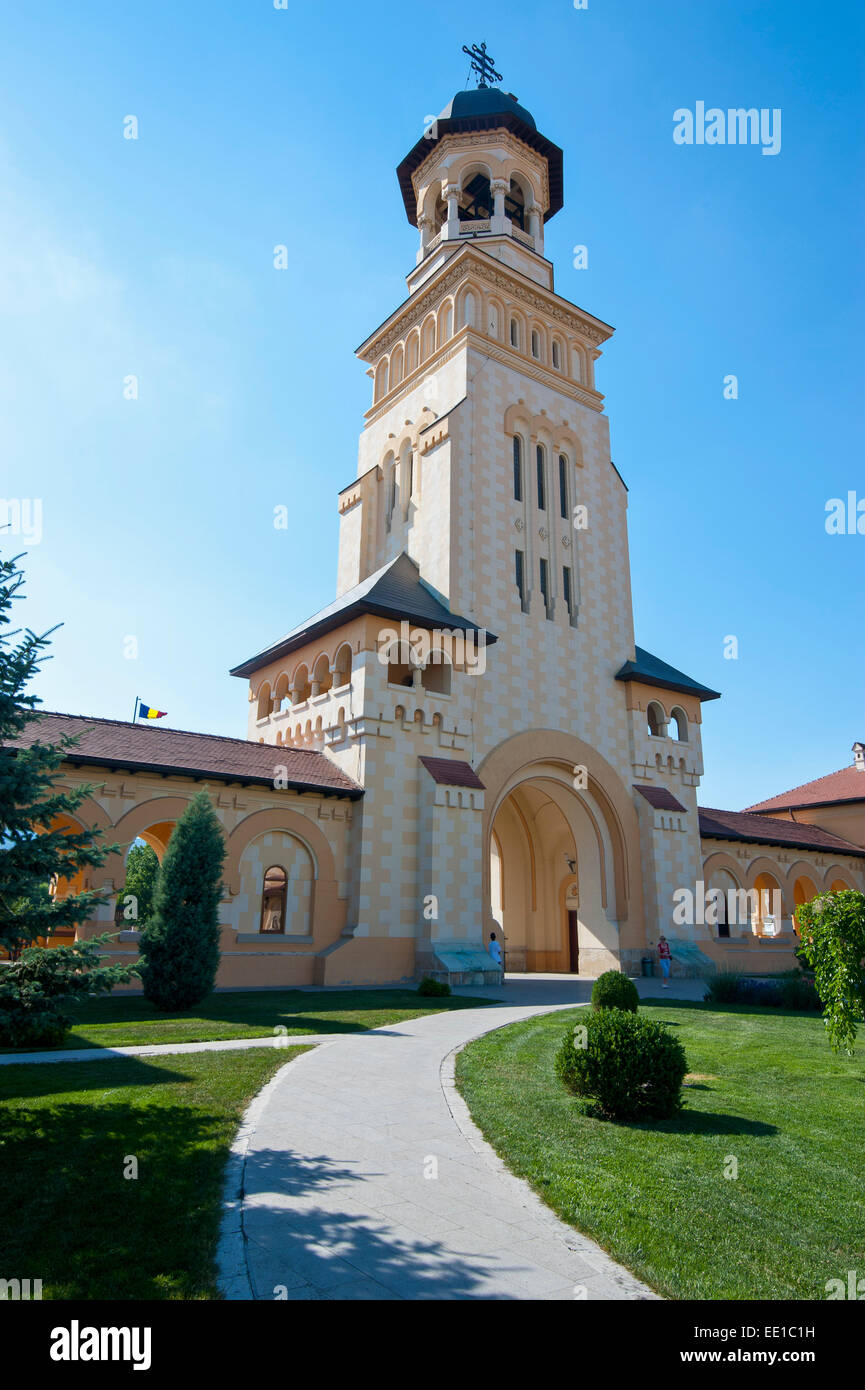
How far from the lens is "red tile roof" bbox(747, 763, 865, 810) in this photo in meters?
41.6

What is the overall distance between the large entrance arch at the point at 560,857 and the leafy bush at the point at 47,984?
16627mm

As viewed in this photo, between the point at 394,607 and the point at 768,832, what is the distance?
2232 centimetres

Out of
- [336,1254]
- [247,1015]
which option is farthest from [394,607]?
[336,1254]

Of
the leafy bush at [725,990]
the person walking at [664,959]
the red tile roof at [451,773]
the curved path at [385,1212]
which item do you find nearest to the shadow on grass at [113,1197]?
the curved path at [385,1212]

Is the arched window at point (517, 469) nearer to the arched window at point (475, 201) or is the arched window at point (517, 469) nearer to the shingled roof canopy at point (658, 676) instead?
the shingled roof canopy at point (658, 676)

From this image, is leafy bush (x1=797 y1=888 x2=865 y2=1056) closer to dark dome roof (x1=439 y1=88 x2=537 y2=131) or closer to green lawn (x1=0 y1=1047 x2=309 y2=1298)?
green lawn (x1=0 y1=1047 x2=309 y2=1298)

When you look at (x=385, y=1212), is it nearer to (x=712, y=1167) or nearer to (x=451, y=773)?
(x=712, y=1167)

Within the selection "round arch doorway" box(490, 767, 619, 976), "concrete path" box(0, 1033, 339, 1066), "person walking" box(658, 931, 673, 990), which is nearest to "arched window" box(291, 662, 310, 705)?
"round arch doorway" box(490, 767, 619, 976)

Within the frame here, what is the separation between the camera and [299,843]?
21672 millimetres

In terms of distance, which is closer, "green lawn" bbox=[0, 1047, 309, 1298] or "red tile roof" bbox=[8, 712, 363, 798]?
"green lawn" bbox=[0, 1047, 309, 1298]

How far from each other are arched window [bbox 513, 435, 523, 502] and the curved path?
76.5ft

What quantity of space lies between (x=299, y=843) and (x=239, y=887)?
2.03 meters
